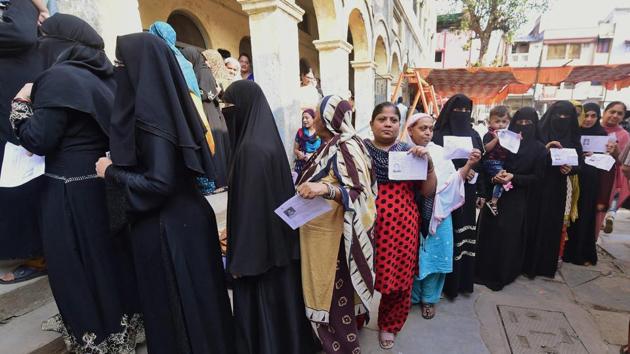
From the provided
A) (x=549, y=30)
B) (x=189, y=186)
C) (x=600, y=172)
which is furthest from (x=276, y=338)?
(x=549, y=30)

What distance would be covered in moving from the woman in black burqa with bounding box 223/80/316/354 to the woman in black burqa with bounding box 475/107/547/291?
Result: 2.19m

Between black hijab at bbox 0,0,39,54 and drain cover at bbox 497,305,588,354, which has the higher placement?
black hijab at bbox 0,0,39,54

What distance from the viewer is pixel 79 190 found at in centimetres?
176

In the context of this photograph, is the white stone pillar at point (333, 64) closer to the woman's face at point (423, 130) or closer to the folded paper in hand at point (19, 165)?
the woman's face at point (423, 130)

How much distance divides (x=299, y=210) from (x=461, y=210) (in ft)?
5.81

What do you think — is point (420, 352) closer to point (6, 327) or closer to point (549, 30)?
point (6, 327)

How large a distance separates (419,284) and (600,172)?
2642mm

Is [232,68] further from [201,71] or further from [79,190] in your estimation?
[79,190]

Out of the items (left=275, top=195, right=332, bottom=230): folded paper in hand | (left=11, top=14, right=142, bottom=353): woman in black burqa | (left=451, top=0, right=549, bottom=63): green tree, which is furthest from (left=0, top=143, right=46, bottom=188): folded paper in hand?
(left=451, top=0, right=549, bottom=63): green tree

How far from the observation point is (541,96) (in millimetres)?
29547

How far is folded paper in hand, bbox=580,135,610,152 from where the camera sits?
10.6ft

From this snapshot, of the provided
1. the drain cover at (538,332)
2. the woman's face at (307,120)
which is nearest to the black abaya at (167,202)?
the drain cover at (538,332)

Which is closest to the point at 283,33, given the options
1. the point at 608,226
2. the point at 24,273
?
the point at 24,273

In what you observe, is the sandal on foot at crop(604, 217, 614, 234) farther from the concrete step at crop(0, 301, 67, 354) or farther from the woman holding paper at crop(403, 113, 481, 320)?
the concrete step at crop(0, 301, 67, 354)
